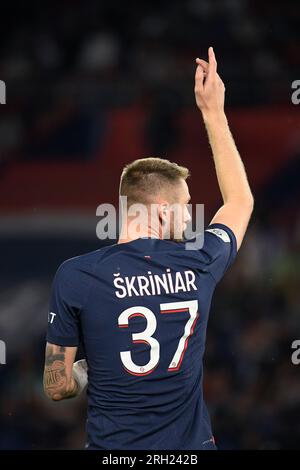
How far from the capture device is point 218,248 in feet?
8.15

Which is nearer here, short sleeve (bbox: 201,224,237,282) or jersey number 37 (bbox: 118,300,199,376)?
jersey number 37 (bbox: 118,300,199,376)

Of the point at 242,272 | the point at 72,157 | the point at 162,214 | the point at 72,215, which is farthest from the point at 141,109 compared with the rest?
the point at 162,214

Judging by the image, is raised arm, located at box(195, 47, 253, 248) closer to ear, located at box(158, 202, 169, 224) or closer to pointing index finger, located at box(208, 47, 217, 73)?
pointing index finger, located at box(208, 47, 217, 73)

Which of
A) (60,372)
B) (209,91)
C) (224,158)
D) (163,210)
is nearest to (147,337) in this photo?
(60,372)

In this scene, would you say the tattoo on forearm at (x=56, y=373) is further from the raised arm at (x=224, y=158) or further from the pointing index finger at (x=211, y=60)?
the pointing index finger at (x=211, y=60)

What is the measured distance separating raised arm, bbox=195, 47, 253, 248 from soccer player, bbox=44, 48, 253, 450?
118 millimetres

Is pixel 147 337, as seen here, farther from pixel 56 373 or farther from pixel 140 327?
pixel 56 373

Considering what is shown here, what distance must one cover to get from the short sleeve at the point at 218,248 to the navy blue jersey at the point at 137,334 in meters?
0.04

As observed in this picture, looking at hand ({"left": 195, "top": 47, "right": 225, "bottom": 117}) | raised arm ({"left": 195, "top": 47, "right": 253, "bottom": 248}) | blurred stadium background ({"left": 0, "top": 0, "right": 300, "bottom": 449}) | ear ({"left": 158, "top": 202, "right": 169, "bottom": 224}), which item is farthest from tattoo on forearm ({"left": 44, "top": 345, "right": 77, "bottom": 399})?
blurred stadium background ({"left": 0, "top": 0, "right": 300, "bottom": 449})

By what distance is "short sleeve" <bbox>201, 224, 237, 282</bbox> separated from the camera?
2.47m

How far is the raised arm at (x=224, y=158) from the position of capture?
2541 mm

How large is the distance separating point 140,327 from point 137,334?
0.9 inches

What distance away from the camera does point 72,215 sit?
7.48 m

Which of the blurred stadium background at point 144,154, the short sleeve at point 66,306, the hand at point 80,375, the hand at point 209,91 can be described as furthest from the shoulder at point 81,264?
the blurred stadium background at point 144,154
